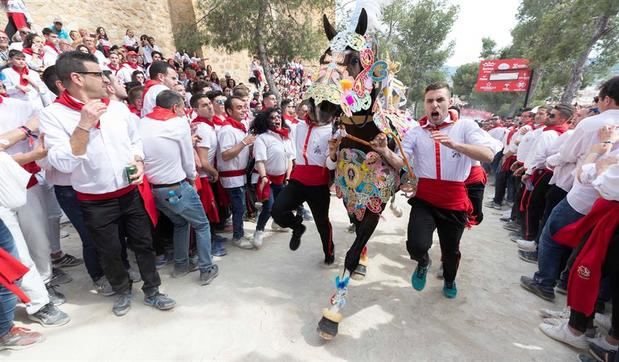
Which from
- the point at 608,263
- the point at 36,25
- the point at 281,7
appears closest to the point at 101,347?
the point at 608,263

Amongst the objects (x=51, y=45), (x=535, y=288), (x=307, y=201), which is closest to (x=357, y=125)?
(x=307, y=201)

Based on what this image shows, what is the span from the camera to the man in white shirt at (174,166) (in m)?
2.78

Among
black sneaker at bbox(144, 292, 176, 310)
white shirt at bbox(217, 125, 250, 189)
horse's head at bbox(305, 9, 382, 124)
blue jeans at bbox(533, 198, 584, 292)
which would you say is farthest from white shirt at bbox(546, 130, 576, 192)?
black sneaker at bbox(144, 292, 176, 310)

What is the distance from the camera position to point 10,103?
252 cm

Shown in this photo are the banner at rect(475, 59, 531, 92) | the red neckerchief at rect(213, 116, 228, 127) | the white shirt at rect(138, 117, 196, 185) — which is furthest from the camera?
the banner at rect(475, 59, 531, 92)

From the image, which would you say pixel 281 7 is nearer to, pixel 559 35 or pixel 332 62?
pixel 332 62

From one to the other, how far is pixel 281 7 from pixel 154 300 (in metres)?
11.1

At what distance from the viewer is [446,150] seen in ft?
8.65

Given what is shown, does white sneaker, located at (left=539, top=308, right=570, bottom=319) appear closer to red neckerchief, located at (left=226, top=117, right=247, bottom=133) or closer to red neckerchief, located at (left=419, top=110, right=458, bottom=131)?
red neckerchief, located at (left=419, top=110, right=458, bottom=131)

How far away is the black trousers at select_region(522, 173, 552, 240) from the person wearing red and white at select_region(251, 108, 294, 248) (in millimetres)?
3483

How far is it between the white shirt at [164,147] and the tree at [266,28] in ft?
30.2

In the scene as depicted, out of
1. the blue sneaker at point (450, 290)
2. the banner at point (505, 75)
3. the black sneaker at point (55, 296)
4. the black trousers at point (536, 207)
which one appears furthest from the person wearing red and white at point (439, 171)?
the banner at point (505, 75)

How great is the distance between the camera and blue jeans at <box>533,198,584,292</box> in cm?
274

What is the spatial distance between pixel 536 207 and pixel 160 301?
485cm
